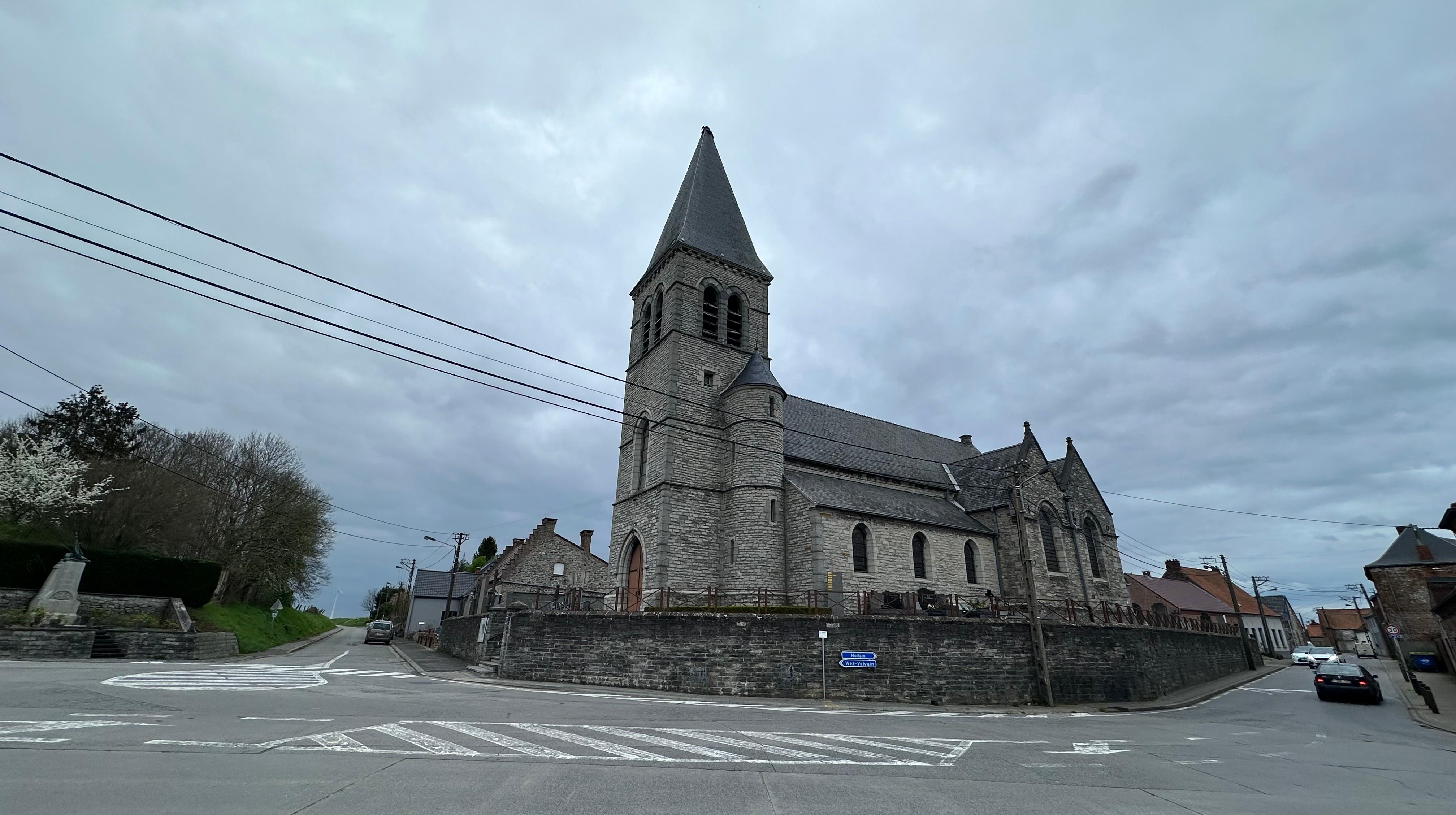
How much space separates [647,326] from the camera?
30.4 m

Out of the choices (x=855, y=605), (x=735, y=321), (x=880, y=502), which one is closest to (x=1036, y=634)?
(x=855, y=605)

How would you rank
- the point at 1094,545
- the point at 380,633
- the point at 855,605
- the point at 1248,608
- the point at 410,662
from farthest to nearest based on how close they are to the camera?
the point at 1248,608, the point at 380,633, the point at 1094,545, the point at 410,662, the point at 855,605

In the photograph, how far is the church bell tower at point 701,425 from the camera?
23.7 metres

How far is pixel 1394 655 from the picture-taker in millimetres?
45938

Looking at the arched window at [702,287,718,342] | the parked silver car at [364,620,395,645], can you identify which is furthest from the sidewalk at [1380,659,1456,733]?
the parked silver car at [364,620,395,645]

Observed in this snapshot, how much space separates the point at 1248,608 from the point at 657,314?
64.5 metres

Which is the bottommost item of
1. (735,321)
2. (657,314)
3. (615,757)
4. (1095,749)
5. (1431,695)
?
(1095,749)

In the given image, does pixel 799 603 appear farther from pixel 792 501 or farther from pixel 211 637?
pixel 211 637

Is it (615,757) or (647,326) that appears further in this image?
(647,326)

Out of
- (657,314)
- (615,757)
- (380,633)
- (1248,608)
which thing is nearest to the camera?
(615,757)

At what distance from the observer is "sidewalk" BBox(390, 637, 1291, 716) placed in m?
17.3

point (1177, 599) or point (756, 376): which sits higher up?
point (756, 376)

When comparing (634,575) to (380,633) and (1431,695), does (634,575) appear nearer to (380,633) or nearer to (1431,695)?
(1431,695)

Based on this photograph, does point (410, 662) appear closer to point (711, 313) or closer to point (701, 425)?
point (701, 425)
